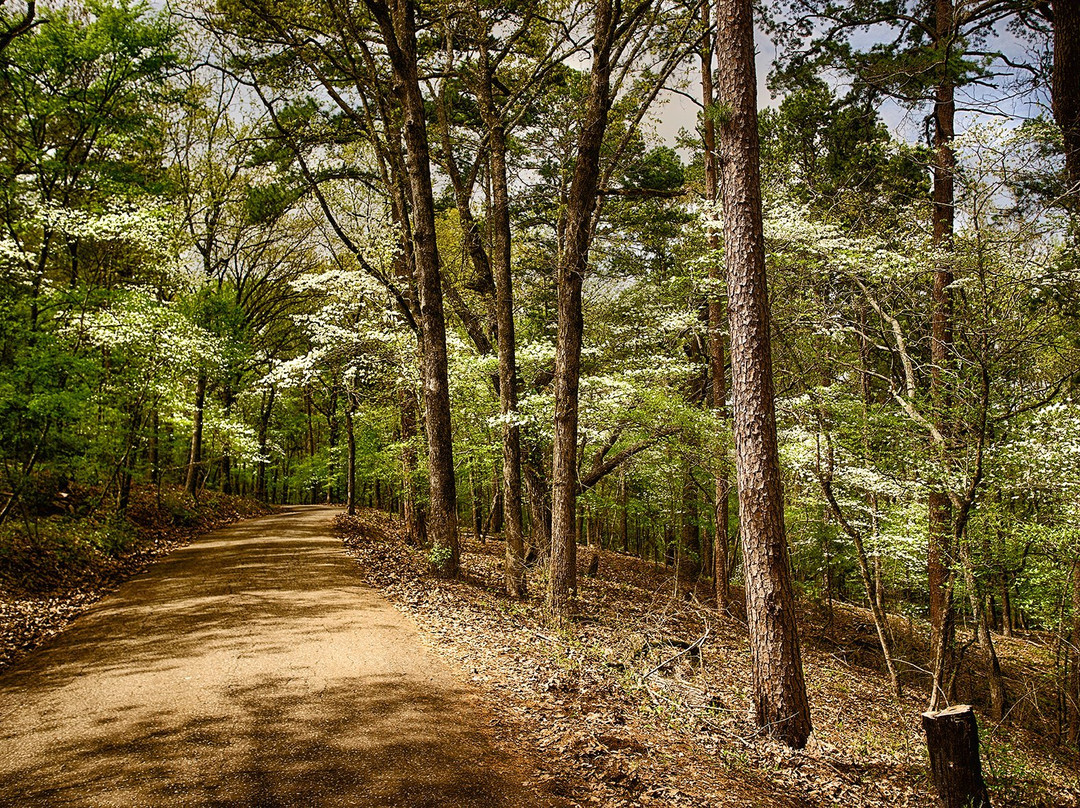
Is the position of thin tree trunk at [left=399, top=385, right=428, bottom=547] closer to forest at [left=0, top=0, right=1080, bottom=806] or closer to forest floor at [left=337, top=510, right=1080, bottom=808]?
forest at [left=0, top=0, right=1080, bottom=806]

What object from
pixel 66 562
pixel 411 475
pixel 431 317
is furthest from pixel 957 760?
pixel 66 562

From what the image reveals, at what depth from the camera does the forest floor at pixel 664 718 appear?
401cm

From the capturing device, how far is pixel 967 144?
282 inches

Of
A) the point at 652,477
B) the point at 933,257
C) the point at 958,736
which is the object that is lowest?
the point at 958,736

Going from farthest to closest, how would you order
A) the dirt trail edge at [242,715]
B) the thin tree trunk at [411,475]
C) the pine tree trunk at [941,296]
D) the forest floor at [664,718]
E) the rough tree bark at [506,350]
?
the thin tree trunk at [411,475]
the rough tree bark at [506,350]
the pine tree trunk at [941,296]
the forest floor at [664,718]
the dirt trail edge at [242,715]

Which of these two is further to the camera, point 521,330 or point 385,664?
point 521,330

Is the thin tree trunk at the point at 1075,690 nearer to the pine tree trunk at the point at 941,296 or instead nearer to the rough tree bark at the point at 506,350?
the pine tree trunk at the point at 941,296

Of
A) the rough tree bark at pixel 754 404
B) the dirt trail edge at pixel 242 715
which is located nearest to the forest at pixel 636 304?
the rough tree bark at pixel 754 404

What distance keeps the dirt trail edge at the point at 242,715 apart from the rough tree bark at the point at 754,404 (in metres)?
2.48

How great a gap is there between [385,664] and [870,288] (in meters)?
10.6

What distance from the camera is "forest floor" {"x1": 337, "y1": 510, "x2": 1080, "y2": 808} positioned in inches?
158

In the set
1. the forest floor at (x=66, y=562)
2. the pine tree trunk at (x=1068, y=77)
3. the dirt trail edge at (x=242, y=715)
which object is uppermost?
the pine tree trunk at (x=1068, y=77)

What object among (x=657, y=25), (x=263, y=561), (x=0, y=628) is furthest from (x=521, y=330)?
(x=0, y=628)

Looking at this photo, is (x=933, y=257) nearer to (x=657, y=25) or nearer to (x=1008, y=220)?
(x=1008, y=220)
